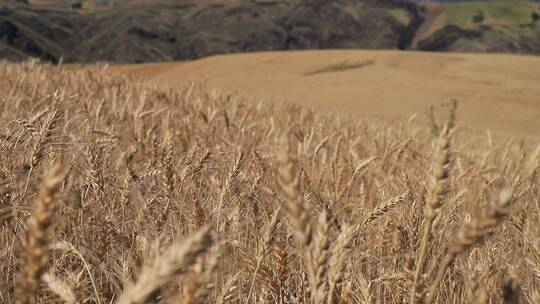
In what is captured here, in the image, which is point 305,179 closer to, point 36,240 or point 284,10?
point 36,240

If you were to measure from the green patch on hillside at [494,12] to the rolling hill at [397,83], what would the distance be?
266 feet

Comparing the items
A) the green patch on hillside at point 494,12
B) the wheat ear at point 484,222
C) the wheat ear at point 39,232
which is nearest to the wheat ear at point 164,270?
the wheat ear at point 39,232

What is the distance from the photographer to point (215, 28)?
9450 cm

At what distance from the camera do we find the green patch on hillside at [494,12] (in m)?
92.4

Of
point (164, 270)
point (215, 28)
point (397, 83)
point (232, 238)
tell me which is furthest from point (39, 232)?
point (215, 28)

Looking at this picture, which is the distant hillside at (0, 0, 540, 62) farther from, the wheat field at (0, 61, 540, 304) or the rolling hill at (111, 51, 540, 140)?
the wheat field at (0, 61, 540, 304)

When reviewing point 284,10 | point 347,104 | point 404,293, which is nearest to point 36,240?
point 404,293

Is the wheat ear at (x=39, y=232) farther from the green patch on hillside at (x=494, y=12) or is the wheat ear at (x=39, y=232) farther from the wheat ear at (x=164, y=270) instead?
the green patch on hillside at (x=494, y=12)

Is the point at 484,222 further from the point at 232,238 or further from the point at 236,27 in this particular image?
the point at 236,27

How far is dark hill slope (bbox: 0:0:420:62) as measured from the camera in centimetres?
9056

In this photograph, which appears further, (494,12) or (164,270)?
(494,12)

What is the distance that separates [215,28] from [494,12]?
50794 millimetres

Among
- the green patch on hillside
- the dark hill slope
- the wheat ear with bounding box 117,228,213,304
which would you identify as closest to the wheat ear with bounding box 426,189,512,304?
the wheat ear with bounding box 117,228,213,304

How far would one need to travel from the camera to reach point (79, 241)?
1370 millimetres
